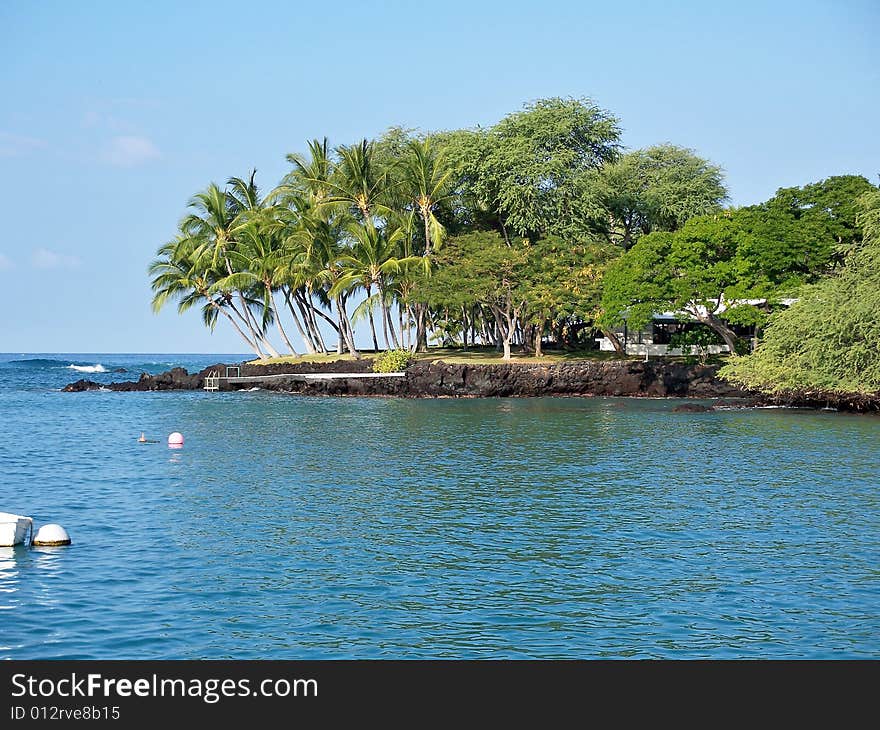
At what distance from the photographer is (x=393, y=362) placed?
58.8 metres

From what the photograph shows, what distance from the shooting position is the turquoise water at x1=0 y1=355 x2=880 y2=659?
12.1 metres

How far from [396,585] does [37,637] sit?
4.87m

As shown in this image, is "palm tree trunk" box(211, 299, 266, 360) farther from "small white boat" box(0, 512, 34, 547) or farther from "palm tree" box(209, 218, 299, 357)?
"small white boat" box(0, 512, 34, 547)

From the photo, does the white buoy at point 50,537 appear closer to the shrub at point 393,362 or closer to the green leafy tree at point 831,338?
the green leafy tree at point 831,338

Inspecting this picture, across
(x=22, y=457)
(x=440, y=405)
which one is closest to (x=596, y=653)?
(x=22, y=457)

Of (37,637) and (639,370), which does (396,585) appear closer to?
(37,637)

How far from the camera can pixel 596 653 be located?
11.4 m

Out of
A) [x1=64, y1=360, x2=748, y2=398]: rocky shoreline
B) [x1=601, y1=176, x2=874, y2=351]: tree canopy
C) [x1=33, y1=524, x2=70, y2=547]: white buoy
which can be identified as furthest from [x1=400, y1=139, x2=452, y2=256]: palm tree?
[x1=33, y1=524, x2=70, y2=547]: white buoy

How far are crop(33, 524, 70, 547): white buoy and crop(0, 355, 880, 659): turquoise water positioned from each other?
407 millimetres

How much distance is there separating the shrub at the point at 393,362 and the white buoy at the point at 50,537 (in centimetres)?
4150

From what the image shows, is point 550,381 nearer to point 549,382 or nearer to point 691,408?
point 549,382

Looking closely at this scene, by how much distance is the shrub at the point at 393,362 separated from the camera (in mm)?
58625

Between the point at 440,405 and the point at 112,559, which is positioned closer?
the point at 112,559

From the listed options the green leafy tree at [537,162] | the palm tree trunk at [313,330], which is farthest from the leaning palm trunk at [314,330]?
the green leafy tree at [537,162]
